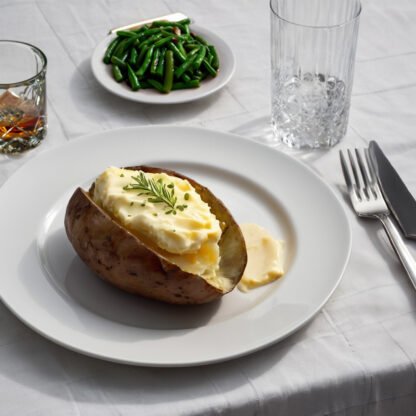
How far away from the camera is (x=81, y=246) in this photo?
1204mm

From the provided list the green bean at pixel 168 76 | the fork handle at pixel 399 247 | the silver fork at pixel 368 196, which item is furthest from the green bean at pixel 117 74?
the fork handle at pixel 399 247

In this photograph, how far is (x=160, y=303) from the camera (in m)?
1.21

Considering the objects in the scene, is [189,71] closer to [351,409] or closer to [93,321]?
[93,321]

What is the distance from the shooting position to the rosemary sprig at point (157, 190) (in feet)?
3.99

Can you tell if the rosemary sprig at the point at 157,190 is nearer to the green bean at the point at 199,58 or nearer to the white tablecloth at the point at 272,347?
the white tablecloth at the point at 272,347

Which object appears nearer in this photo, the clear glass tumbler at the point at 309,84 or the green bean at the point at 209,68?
the clear glass tumbler at the point at 309,84

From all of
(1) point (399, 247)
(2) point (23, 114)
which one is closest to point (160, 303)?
(1) point (399, 247)

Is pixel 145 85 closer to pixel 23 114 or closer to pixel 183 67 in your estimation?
pixel 183 67

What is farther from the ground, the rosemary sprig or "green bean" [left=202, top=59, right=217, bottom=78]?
the rosemary sprig

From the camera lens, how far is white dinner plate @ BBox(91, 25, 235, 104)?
173 centimetres

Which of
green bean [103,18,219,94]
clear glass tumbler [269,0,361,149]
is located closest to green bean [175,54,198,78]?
green bean [103,18,219,94]

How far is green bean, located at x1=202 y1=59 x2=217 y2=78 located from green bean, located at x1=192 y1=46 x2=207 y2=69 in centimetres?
1

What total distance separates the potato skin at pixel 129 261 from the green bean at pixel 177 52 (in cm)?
66

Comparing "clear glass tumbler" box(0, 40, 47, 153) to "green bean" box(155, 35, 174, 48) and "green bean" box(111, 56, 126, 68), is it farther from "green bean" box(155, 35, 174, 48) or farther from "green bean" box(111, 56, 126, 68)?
"green bean" box(155, 35, 174, 48)
